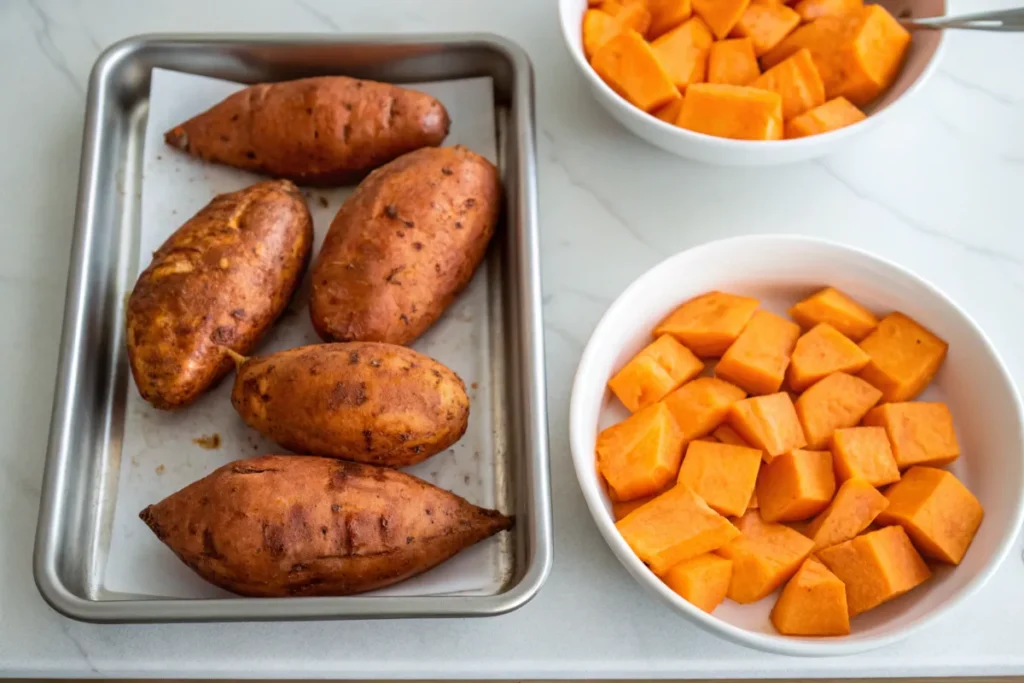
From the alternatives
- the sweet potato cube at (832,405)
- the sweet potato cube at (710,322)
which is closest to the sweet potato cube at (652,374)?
the sweet potato cube at (710,322)

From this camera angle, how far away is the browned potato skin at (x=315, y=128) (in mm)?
1076

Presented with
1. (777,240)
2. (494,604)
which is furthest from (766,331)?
(494,604)

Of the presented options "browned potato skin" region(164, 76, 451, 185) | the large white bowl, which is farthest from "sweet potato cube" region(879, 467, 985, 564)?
"browned potato skin" region(164, 76, 451, 185)

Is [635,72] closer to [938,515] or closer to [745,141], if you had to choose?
[745,141]

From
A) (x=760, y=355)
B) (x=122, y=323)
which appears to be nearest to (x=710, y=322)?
(x=760, y=355)

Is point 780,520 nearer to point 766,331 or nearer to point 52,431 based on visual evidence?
point 766,331

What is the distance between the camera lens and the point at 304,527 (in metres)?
0.84

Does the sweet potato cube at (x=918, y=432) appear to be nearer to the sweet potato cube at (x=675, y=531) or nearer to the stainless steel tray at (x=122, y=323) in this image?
the sweet potato cube at (x=675, y=531)

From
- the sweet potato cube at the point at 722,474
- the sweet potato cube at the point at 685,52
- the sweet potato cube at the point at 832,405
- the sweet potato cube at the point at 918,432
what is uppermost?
the sweet potato cube at the point at 685,52

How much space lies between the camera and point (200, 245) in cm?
98

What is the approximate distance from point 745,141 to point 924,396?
0.34 meters

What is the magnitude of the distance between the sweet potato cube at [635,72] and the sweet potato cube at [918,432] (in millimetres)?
427

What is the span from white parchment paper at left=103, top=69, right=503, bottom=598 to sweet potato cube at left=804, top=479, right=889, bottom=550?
0.31m

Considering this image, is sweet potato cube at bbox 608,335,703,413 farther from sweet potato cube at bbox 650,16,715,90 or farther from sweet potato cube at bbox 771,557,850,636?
sweet potato cube at bbox 650,16,715,90
